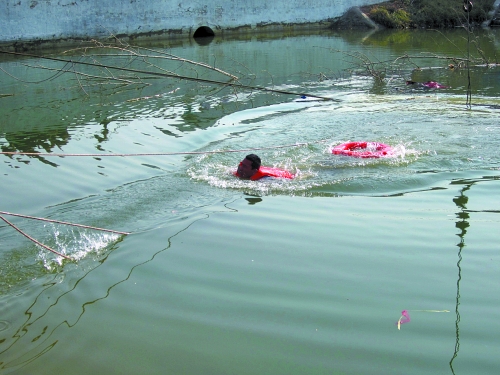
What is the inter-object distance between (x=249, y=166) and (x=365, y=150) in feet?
6.80

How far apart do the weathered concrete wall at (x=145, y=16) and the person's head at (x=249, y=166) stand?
1950cm

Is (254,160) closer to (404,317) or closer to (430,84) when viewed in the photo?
(404,317)

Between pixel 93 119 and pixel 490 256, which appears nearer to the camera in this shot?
pixel 490 256

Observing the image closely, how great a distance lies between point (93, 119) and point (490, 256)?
935 cm

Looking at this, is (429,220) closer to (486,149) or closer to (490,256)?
(490,256)

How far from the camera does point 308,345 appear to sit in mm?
3807

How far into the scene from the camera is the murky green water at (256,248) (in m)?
3.81

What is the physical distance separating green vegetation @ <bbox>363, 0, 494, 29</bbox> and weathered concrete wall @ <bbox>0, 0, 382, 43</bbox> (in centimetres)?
128

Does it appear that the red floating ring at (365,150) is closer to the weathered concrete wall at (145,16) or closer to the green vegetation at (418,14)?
the weathered concrete wall at (145,16)

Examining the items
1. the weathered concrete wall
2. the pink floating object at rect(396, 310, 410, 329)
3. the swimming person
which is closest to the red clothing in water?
the swimming person

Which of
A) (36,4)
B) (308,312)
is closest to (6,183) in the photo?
(308,312)

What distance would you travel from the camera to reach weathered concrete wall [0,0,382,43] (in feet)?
82.4

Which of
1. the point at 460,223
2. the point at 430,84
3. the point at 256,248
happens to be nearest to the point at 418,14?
the point at 430,84

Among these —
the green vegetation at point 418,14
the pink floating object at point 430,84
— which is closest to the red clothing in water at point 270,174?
the pink floating object at point 430,84
